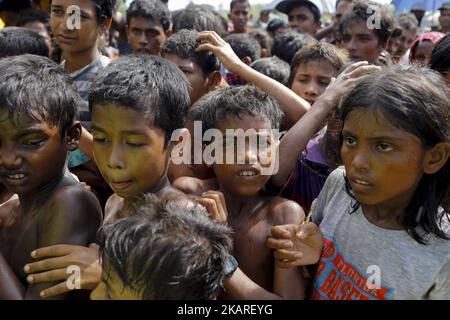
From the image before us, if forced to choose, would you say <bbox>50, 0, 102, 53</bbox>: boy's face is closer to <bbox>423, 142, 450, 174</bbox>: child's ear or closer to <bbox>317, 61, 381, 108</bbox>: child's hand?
<bbox>317, 61, 381, 108</bbox>: child's hand

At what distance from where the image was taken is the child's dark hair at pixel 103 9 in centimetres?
304

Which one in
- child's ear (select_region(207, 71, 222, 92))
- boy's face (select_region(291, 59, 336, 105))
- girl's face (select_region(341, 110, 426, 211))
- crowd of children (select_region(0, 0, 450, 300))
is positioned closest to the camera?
crowd of children (select_region(0, 0, 450, 300))

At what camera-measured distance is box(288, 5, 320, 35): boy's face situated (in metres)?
5.75

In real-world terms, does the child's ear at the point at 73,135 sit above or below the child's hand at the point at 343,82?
below

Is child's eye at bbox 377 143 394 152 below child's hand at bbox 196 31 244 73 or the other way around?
below

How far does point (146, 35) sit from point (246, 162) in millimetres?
2429

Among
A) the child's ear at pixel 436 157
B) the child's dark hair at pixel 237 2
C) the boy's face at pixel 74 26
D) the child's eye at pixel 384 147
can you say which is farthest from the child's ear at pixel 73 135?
the child's dark hair at pixel 237 2

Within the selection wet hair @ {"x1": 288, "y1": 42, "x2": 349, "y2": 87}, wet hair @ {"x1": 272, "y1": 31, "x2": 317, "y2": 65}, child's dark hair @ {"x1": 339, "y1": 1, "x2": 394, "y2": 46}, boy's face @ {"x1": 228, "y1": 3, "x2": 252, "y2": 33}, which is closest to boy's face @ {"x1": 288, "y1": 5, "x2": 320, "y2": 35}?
boy's face @ {"x1": 228, "y1": 3, "x2": 252, "y2": 33}

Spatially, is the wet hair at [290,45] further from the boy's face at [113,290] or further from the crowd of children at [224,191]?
the boy's face at [113,290]

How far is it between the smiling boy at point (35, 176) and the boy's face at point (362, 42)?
260 centimetres

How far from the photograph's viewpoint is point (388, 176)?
4.99 ft

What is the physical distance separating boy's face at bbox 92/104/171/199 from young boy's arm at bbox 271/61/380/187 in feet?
1.66
